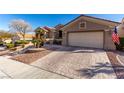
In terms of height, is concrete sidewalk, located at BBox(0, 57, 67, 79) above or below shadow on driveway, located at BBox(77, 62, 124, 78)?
below

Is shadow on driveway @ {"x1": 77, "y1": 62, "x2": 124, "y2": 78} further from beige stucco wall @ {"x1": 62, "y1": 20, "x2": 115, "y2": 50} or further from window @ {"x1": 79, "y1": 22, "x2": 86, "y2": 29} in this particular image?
window @ {"x1": 79, "y1": 22, "x2": 86, "y2": 29}

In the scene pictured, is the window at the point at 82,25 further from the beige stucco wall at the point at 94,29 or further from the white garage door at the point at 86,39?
the white garage door at the point at 86,39

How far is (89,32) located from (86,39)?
78 centimetres

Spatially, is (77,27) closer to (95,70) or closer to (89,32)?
(89,32)

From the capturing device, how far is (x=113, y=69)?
7.40m

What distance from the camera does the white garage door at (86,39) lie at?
14.1m

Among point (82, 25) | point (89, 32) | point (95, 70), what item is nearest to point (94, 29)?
point (89, 32)

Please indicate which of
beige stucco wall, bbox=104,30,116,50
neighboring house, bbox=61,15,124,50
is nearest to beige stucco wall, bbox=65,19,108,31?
neighboring house, bbox=61,15,124,50

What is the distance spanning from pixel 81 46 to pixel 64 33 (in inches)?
122

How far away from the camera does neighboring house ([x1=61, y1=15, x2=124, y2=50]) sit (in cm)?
1360
